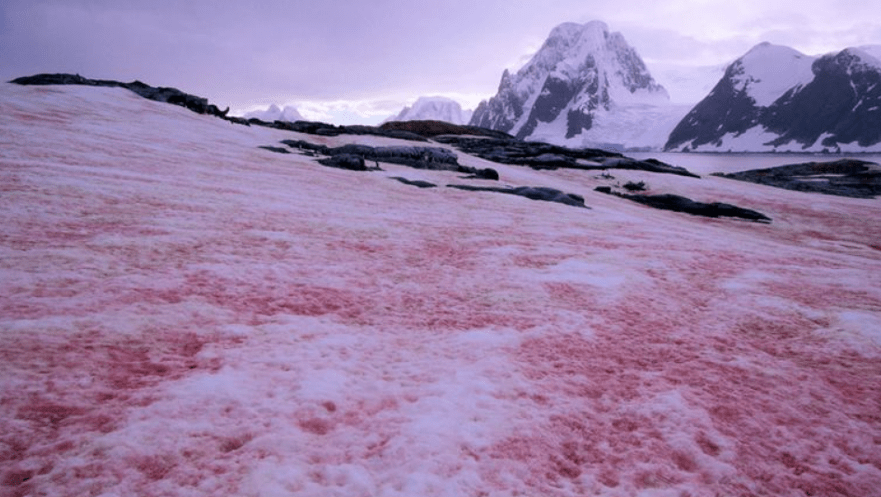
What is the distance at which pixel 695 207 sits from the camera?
2606 centimetres

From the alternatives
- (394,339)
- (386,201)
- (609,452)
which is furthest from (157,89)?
(609,452)

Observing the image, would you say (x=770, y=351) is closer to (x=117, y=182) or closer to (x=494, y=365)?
(x=494, y=365)

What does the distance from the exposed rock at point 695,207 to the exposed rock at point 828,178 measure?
792 inches

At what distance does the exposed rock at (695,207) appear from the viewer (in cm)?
2452

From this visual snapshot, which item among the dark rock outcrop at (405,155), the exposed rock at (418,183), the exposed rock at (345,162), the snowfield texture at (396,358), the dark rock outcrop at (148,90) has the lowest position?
the snowfield texture at (396,358)

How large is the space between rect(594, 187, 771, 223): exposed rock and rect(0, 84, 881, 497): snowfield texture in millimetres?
14757

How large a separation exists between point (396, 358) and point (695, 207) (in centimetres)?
2532

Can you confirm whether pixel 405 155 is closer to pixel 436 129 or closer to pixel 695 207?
pixel 695 207

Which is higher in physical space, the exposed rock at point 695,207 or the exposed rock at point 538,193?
the exposed rock at point 538,193

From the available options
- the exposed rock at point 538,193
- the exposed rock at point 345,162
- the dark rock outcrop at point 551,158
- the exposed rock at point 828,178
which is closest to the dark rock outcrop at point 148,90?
the exposed rock at point 345,162

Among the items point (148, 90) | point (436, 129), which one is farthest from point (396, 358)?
point (436, 129)

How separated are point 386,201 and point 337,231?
5197mm

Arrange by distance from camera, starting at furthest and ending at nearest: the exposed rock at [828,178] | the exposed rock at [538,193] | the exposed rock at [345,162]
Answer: the exposed rock at [828,178], the exposed rock at [345,162], the exposed rock at [538,193]

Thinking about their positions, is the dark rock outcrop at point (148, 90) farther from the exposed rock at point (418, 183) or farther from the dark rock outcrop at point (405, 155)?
the exposed rock at point (418, 183)
